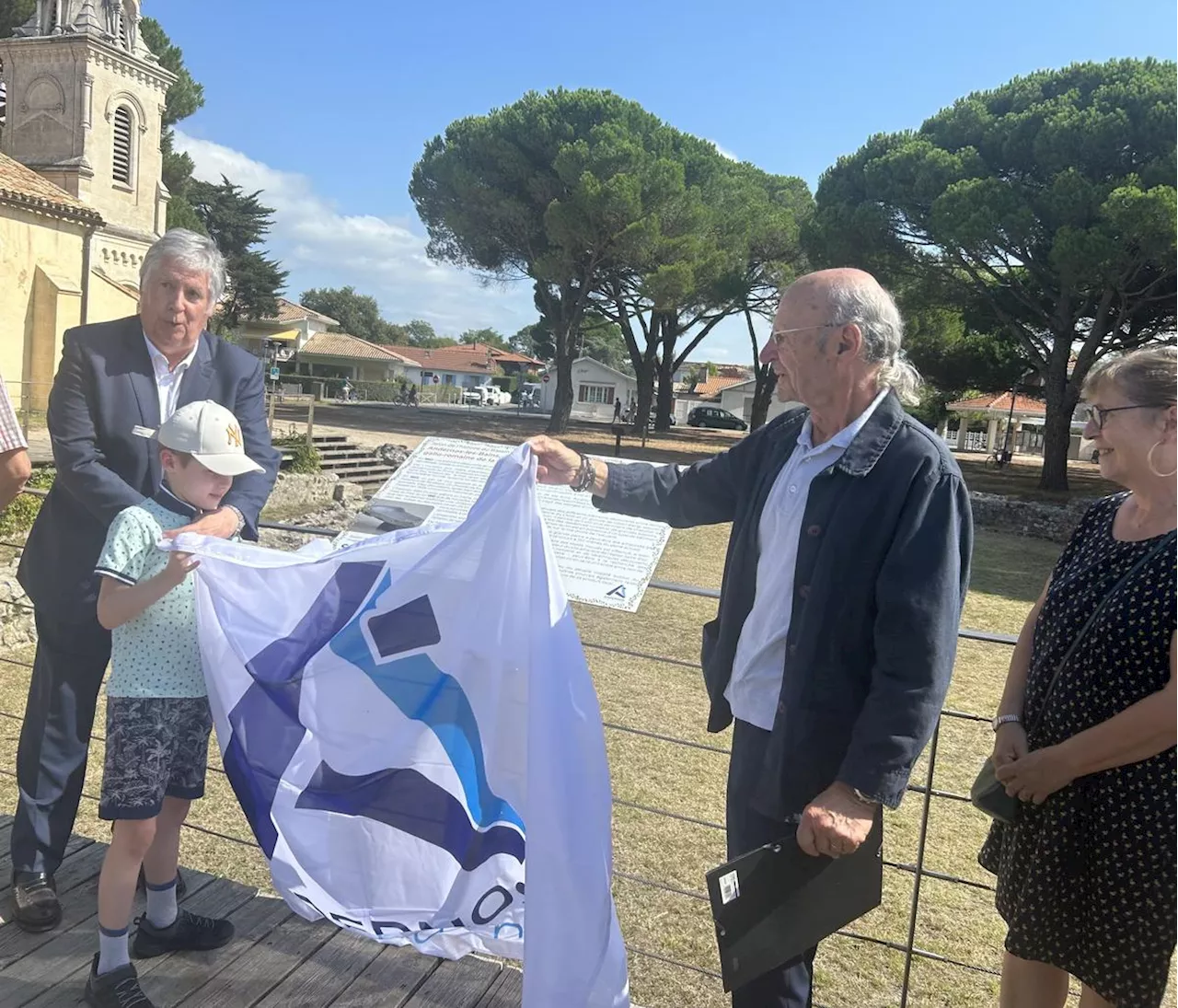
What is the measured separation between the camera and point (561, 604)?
207 cm

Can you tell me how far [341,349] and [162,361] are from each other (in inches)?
2598

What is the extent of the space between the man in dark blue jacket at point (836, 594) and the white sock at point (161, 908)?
149cm

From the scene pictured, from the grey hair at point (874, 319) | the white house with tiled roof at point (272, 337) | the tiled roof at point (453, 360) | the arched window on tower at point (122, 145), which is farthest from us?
the tiled roof at point (453, 360)

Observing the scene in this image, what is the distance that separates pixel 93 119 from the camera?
2666 cm

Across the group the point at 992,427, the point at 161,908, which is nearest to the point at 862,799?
the point at 161,908

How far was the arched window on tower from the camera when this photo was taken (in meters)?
27.8

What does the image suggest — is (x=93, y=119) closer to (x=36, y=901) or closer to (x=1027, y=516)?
(x=1027, y=516)

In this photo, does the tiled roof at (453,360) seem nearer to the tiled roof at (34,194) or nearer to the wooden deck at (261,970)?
the tiled roof at (34,194)

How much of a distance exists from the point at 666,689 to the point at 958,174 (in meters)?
18.7

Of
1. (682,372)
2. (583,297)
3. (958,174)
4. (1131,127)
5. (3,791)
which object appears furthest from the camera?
(682,372)

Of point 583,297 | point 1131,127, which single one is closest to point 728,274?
point 583,297

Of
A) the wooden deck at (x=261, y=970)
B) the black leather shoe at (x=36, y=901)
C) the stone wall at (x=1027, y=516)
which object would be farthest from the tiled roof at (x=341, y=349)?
the wooden deck at (x=261, y=970)

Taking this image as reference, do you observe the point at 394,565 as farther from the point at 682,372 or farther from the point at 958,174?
the point at 682,372

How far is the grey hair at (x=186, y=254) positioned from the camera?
243cm
